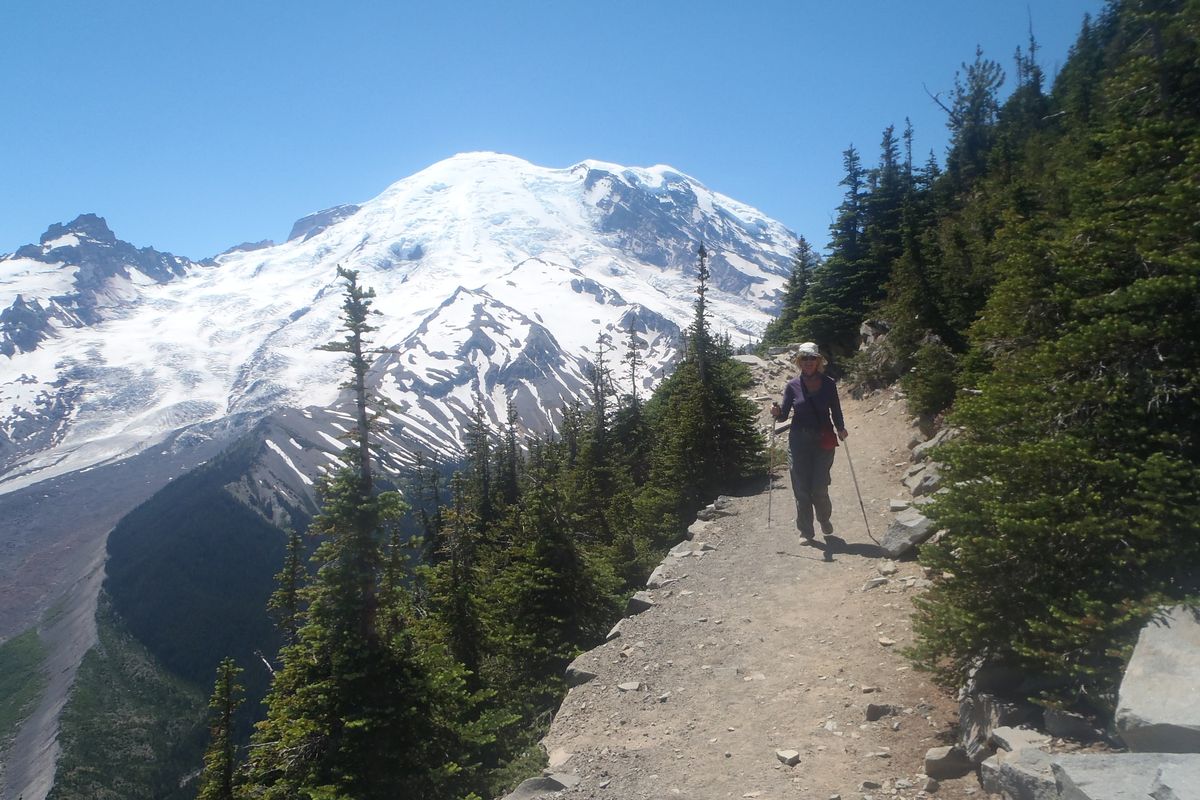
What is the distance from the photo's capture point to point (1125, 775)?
371cm

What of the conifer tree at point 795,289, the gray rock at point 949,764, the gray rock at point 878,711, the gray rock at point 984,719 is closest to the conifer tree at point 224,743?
the gray rock at point 878,711

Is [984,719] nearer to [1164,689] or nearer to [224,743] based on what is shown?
[1164,689]

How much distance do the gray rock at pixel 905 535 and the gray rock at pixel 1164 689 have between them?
4637mm

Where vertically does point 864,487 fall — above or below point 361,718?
above

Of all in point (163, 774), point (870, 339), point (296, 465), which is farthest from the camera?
point (296, 465)

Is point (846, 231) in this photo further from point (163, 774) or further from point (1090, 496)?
point (163, 774)

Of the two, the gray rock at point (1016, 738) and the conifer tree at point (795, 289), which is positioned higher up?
the conifer tree at point (795, 289)

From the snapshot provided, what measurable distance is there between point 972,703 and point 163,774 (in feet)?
304

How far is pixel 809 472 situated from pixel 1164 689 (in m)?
6.67

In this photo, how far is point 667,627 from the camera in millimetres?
9867

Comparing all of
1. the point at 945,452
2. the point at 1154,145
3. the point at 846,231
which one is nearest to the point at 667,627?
the point at 945,452

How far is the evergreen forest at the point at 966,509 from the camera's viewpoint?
5184 mm

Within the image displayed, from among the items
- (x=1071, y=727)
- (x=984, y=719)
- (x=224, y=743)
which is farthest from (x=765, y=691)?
(x=224, y=743)

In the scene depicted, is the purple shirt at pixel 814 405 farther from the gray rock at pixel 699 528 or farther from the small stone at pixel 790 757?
the small stone at pixel 790 757
